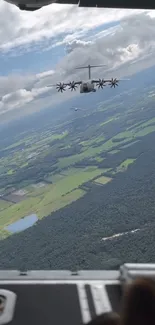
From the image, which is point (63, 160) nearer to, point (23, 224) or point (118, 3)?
point (23, 224)

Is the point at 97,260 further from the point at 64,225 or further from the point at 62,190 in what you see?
the point at 62,190

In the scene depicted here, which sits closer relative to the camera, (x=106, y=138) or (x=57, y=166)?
(x=57, y=166)

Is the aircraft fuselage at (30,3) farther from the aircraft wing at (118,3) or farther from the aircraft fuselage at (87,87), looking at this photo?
the aircraft fuselage at (87,87)

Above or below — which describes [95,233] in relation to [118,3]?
below

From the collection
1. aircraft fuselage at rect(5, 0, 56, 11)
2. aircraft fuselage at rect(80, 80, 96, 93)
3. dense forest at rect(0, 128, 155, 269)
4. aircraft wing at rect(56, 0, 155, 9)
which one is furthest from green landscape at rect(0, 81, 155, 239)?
aircraft fuselage at rect(5, 0, 56, 11)

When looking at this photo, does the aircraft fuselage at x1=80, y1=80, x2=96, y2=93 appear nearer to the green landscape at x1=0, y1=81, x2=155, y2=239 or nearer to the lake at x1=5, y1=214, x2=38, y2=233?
the green landscape at x1=0, y1=81, x2=155, y2=239

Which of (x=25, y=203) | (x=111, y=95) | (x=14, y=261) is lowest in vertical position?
(x=14, y=261)

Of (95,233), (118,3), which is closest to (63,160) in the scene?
(95,233)

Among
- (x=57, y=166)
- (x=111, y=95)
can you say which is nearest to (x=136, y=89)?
(x=111, y=95)

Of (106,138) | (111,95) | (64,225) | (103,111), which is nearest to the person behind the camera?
(64,225)
